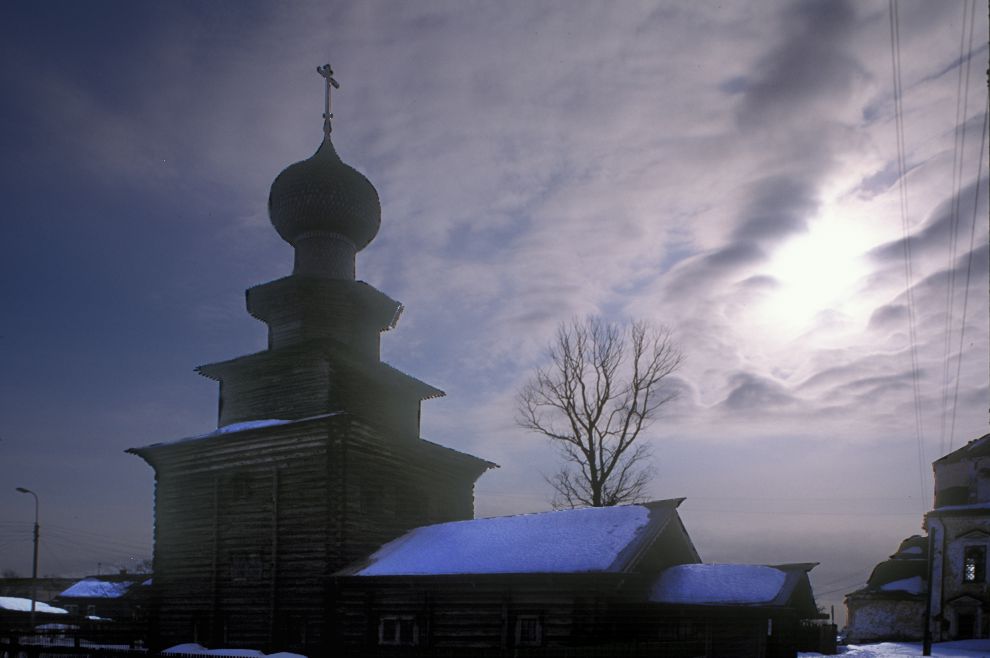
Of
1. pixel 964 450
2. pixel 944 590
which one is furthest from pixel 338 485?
pixel 964 450

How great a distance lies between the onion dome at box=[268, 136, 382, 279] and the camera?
28.2 metres

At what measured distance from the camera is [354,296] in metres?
27.7

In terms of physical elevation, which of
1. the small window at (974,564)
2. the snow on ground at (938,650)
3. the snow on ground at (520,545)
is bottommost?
the snow on ground at (938,650)

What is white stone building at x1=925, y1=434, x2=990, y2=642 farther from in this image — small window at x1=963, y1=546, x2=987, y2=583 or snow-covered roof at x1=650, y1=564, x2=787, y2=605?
snow-covered roof at x1=650, y1=564, x2=787, y2=605

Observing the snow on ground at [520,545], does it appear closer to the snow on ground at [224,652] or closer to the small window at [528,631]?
the small window at [528,631]

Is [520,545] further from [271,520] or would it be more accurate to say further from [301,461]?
[271,520]

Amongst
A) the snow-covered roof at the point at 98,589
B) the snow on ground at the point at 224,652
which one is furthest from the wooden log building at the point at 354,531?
the snow-covered roof at the point at 98,589

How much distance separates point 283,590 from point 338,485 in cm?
326

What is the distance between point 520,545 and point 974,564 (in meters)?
34.1

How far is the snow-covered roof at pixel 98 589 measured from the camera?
4059 cm

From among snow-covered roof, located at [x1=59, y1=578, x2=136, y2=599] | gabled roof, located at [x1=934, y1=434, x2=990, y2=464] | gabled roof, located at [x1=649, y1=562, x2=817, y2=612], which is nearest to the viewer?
gabled roof, located at [x1=649, y1=562, x2=817, y2=612]

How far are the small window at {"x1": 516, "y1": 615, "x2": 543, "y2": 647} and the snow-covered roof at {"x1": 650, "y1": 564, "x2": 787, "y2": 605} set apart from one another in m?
3.07

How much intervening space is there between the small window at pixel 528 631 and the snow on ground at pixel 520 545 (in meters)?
1.31

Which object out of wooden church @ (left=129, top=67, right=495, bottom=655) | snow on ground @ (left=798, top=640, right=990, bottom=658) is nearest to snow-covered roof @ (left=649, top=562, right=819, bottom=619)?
wooden church @ (left=129, top=67, right=495, bottom=655)
